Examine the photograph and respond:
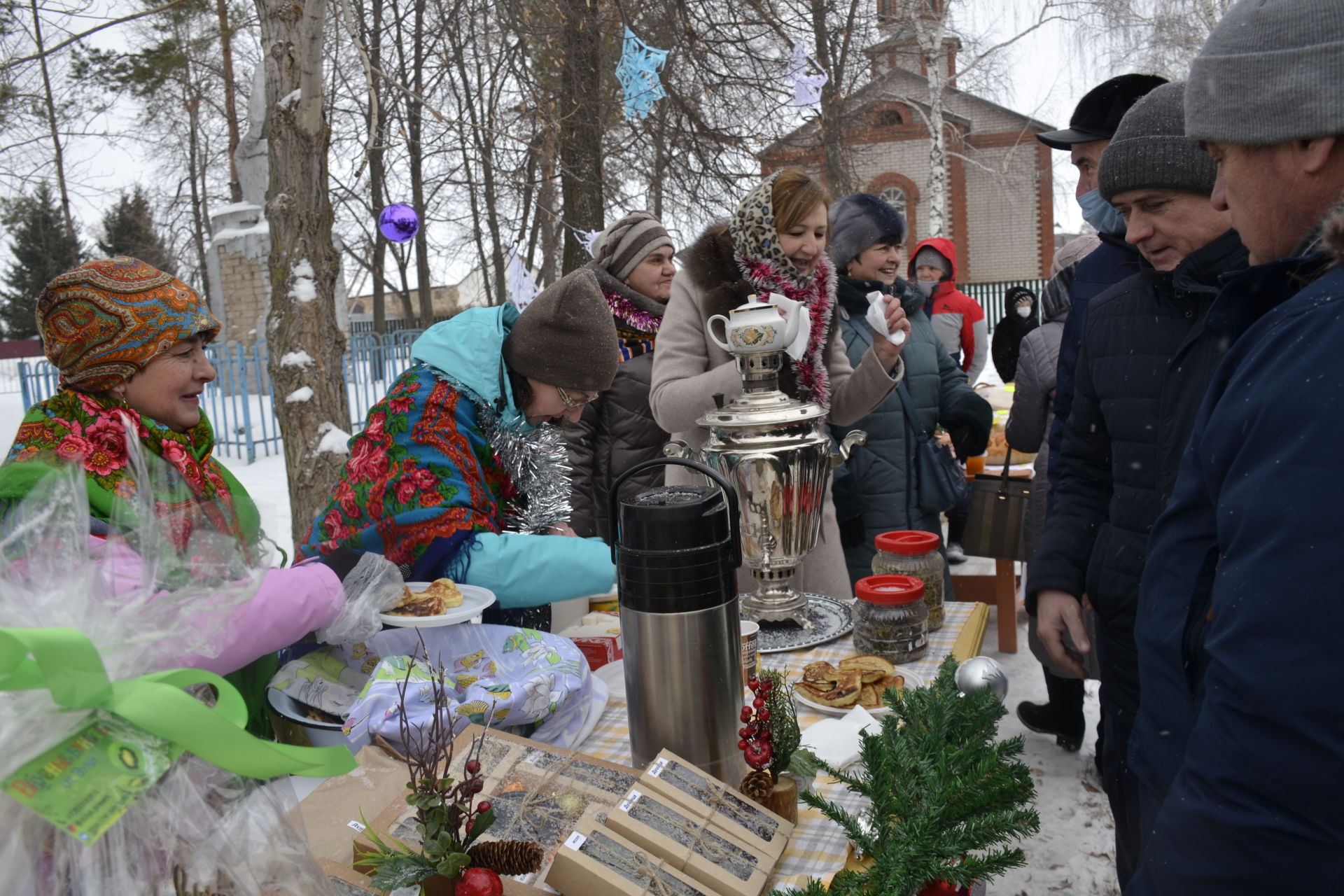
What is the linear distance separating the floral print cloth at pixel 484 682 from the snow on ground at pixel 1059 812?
96 centimetres

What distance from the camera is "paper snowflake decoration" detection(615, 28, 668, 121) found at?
20.0ft

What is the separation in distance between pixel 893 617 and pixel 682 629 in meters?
0.78

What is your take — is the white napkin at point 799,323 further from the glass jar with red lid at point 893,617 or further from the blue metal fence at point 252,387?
the blue metal fence at point 252,387

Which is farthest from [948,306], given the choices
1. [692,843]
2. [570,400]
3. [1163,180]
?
[692,843]

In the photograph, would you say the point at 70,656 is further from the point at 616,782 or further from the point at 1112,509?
the point at 1112,509

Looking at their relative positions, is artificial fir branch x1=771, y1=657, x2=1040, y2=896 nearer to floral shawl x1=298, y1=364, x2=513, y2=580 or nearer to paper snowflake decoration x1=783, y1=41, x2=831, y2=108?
floral shawl x1=298, y1=364, x2=513, y2=580

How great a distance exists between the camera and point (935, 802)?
1.18 metres

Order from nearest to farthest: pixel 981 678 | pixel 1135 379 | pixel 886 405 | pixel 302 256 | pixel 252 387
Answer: pixel 981 678
pixel 1135 379
pixel 886 405
pixel 302 256
pixel 252 387

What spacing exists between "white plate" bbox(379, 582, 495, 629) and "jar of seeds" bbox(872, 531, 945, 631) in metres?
0.98

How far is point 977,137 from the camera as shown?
2902 cm

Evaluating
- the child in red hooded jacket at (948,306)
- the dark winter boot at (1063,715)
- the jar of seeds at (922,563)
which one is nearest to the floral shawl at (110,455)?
the jar of seeds at (922,563)

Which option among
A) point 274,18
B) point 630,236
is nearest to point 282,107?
point 274,18

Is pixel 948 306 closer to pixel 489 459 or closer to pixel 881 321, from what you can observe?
pixel 881 321

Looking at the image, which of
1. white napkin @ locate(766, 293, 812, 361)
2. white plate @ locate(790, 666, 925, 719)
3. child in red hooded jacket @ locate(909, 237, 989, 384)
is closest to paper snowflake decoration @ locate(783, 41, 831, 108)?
child in red hooded jacket @ locate(909, 237, 989, 384)
